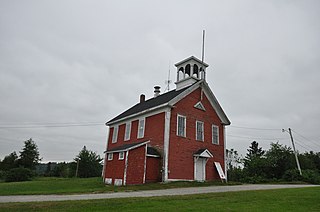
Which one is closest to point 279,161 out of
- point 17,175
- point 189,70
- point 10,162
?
point 189,70

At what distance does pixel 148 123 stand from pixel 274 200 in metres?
13.6

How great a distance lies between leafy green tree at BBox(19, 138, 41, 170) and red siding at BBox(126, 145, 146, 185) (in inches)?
1469

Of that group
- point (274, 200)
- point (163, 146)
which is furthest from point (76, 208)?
point (163, 146)

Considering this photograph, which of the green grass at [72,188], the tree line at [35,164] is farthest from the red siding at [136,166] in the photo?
the tree line at [35,164]

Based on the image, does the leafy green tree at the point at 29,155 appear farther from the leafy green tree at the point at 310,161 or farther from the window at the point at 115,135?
the leafy green tree at the point at 310,161

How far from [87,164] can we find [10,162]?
2027cm

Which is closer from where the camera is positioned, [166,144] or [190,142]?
[166,144]

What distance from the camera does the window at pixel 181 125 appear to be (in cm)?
2028

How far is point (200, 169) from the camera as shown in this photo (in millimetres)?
20969

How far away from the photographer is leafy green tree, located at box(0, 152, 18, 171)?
156 feet

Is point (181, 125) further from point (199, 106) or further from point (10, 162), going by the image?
point (10, 162)

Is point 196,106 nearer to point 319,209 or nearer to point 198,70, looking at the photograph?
point 198,70

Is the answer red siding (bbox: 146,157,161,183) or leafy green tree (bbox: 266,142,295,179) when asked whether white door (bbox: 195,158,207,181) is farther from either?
leafy green tree (bbox: 266,142,295,179)

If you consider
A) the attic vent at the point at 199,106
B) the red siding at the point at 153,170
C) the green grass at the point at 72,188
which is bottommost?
the green grass at the point at 72,188
